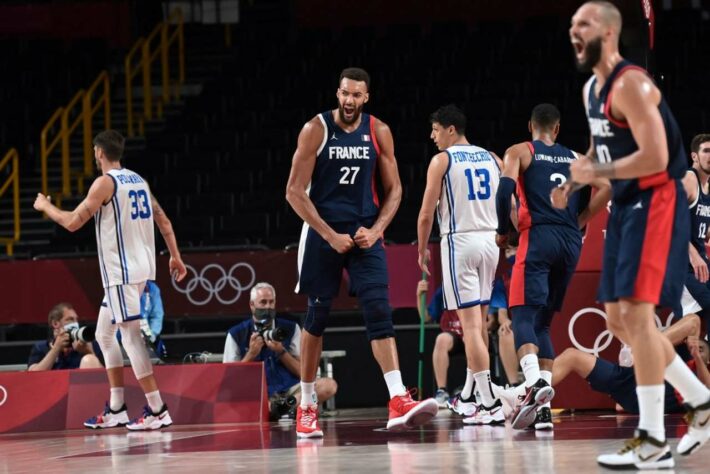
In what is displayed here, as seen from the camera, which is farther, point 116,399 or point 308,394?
point 116,399

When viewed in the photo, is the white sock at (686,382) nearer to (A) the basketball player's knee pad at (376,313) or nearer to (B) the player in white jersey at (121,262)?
(A) the basketball player's knee pad at (376,313)

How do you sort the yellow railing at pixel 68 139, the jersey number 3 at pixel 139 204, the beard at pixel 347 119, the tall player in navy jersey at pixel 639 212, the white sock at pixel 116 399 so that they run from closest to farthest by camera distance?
the tall player in navy jersey at pixel 639 212 < the beard at pixel 347 119 < the jersey number 3 at pixel 139 204 < the white sock at pixel 116 399 < the yellow railing at pixel 68 139

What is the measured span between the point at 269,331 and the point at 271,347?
0.52ft

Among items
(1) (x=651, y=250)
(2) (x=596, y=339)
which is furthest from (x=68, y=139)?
(1) (x=651, y=250)

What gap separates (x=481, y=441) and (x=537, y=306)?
1.28m

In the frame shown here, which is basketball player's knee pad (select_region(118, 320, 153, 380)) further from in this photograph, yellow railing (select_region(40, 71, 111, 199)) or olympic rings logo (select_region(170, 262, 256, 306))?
yellow railing (select_region(40, 71, 111, 199))

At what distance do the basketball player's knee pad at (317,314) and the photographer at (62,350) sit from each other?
140 inches

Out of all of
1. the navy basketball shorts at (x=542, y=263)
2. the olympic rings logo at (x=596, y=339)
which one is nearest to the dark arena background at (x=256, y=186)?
the olympic rings logo at (x=596, y=339)

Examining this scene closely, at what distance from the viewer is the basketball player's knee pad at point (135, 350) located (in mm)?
9367

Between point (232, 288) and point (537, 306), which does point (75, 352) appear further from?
point (537, 306)

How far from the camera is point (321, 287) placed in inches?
295

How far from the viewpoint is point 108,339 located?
31.5ft

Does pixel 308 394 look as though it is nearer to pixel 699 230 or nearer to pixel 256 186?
pixel 699 230

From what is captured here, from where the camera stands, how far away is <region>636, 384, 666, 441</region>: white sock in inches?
201
